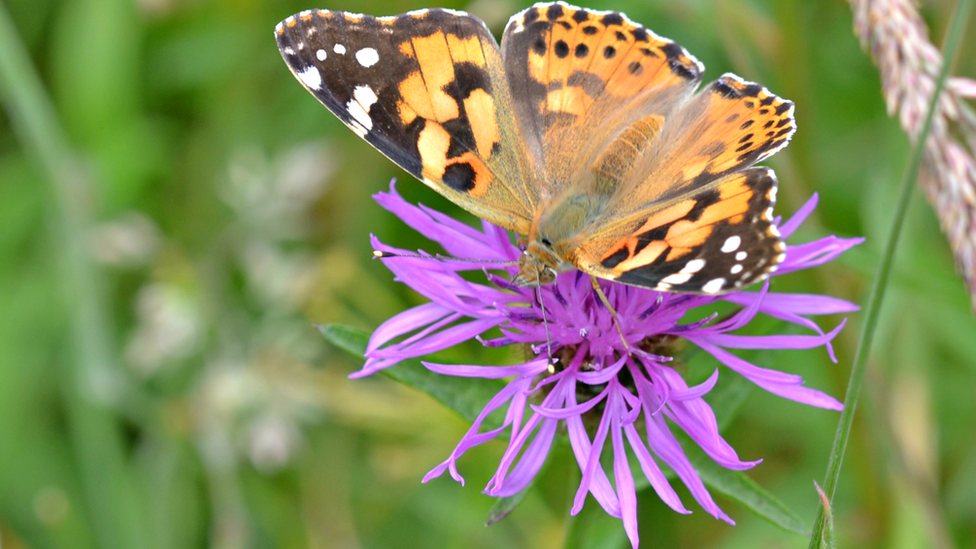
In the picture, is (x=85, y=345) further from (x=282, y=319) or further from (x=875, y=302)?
(x=875, y=302)

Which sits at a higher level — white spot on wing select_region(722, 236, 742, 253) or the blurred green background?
white spot on wing select_region(722, 236, 742, 253)

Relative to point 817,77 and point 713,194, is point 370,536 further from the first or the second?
point 817,77

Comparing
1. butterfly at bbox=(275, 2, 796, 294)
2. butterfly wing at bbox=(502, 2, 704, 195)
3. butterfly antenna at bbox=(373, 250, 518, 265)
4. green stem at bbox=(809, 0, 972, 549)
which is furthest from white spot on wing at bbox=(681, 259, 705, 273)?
butterfly wing at bbox=(502, 2, 704, 195)

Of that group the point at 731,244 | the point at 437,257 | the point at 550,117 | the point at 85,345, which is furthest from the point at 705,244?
the point at 85,345

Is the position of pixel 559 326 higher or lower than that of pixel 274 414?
higher

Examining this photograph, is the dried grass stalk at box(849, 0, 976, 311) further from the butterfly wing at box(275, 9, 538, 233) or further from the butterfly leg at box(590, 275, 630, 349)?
the butterfly wing at box(275, 9, 538, 233)

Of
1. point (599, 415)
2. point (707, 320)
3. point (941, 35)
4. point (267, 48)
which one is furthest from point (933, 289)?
point (267, 48)
